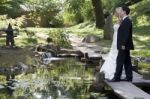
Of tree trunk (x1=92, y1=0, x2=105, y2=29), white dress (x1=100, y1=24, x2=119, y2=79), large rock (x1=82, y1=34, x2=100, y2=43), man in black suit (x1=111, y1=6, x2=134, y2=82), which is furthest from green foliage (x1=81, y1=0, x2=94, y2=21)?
man in black suit (x1=111, y1=6, x2=134, y2=82)

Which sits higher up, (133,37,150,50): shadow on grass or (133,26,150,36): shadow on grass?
(133,26,150,36): shadow on grass

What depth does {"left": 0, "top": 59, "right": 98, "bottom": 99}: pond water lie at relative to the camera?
40.0 feet

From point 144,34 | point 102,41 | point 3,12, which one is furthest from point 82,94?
point 3,12

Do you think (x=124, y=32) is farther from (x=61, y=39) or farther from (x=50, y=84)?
(x=61, y=39)

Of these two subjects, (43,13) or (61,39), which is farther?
(43,13)

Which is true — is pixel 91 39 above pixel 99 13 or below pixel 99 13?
below

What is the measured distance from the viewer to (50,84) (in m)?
13.8

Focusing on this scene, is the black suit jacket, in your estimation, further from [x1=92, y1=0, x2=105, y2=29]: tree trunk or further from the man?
Answer: [x1=92, y1=0, x2=105, y2=29]: tree trunk

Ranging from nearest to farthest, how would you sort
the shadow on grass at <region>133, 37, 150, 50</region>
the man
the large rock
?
the man
the shadow on grass at <region>133, 37, 150, 50</region>
the large rock

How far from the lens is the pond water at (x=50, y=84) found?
12.2 m

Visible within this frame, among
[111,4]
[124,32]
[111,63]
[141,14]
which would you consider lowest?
[111,63]

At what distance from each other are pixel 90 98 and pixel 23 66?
18.4 feet

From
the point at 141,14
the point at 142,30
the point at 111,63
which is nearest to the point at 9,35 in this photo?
the point at 111,63

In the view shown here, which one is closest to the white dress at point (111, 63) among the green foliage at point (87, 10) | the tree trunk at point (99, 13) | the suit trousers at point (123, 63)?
the suit trousers at point (123, 63)
